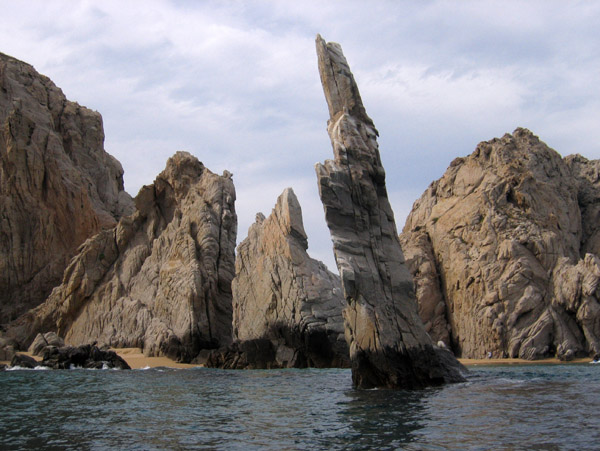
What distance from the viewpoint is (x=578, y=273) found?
45375 millimetres

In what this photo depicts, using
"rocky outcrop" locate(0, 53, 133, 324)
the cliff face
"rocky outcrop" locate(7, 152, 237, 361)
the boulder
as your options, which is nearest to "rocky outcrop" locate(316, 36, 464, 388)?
the cliff face

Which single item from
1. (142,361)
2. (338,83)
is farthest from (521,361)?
(338,83)

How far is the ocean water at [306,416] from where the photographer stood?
12.5 meters

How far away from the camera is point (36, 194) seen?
2432 inches

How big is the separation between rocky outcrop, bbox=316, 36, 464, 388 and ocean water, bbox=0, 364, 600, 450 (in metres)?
1.13

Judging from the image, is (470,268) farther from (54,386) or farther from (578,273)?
(54,386)

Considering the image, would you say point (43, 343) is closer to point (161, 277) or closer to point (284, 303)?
point (161, 277)

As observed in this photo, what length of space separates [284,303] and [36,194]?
34.2 m

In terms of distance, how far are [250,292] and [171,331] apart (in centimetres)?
732

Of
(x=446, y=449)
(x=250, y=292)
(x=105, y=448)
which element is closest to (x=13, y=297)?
(x=250, y=292)

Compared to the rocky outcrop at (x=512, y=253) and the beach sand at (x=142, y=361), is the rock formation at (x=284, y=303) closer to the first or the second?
the beach sand at (x=142, y=361)

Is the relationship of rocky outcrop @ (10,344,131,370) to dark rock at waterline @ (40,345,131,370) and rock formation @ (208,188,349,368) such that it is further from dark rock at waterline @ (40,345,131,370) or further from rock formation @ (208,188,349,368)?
rock formation @ (208,188,349,368)

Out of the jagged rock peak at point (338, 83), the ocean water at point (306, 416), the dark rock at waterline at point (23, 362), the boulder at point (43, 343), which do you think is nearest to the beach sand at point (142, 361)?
the boulder at point (43, 343)

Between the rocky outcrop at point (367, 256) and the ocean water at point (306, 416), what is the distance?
113 cm
